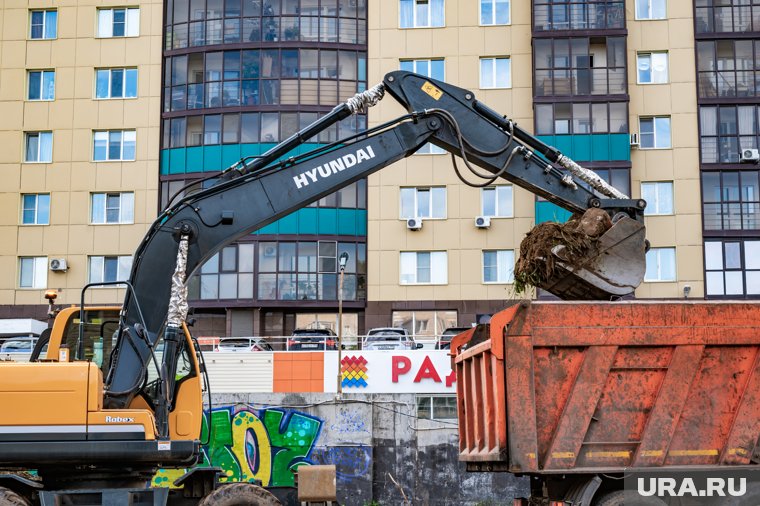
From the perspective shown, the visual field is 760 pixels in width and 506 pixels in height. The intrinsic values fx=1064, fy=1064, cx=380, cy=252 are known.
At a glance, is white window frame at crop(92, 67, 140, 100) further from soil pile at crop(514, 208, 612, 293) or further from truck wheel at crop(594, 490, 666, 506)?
truck wheel at crop(594, 490, 666, 506)

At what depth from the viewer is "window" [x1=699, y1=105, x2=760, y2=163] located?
147ft

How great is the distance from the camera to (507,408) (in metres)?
12.1

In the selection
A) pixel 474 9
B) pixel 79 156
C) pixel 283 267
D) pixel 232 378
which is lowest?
pixel 232 378

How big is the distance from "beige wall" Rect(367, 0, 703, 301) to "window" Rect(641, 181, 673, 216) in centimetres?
29

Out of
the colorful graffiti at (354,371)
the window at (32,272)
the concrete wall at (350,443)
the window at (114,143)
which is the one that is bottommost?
the concrete wall at (350,443)

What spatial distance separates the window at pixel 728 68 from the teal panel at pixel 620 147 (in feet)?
13.1

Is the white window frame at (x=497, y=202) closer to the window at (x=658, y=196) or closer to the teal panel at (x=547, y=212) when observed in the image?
the teal panel at (x=547, y=212)

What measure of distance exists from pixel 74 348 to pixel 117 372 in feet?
2.96

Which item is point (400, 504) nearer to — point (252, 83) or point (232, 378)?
point (232, 378)

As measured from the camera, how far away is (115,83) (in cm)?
4747

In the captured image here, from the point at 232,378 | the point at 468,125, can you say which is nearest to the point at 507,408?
the point at 468,125

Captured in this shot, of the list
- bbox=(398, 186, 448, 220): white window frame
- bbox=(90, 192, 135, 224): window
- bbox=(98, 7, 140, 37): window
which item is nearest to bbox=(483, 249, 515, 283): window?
bbox=(398, 186, 448, 220): white window frame

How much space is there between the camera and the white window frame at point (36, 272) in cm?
4616

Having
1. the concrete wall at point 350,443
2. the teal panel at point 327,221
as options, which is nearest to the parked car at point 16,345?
the concrete wall at point 350,443
